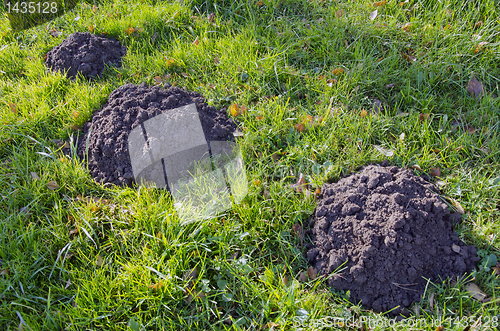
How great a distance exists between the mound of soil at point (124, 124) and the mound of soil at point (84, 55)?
0.68 m

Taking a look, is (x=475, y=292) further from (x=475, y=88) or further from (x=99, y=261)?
(x=99, y=261)

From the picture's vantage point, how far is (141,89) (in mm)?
2941

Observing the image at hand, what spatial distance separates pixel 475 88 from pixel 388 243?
6.31 feet

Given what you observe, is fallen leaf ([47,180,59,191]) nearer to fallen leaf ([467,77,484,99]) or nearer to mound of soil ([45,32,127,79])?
mound of soil ([45,32,127,79])

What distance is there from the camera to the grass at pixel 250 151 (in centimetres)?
199

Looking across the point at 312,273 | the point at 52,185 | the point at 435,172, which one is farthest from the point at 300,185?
the point at 52,185

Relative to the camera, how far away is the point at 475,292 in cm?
195

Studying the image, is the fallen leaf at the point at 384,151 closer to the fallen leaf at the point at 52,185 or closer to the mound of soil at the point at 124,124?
the mound of soil at the point at 124,124

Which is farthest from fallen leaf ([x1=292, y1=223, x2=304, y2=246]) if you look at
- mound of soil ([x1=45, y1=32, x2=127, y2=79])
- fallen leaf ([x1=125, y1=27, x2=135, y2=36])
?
Answer: fallen leaf ([x1=125, y1=27, x2=135, y2=36])

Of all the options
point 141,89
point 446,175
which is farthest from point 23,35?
point 446,175

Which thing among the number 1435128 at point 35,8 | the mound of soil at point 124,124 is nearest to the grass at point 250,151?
the mound of soil at point 124,124

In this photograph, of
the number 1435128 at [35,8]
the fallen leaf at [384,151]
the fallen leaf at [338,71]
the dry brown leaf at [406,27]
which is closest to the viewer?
the fallen leaf at [384,151]

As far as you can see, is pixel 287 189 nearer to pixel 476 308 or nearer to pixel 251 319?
pixel 251 319

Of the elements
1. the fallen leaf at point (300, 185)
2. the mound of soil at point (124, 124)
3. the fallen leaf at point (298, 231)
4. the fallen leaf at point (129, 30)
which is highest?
the fallen leaf at point (129, 30)
